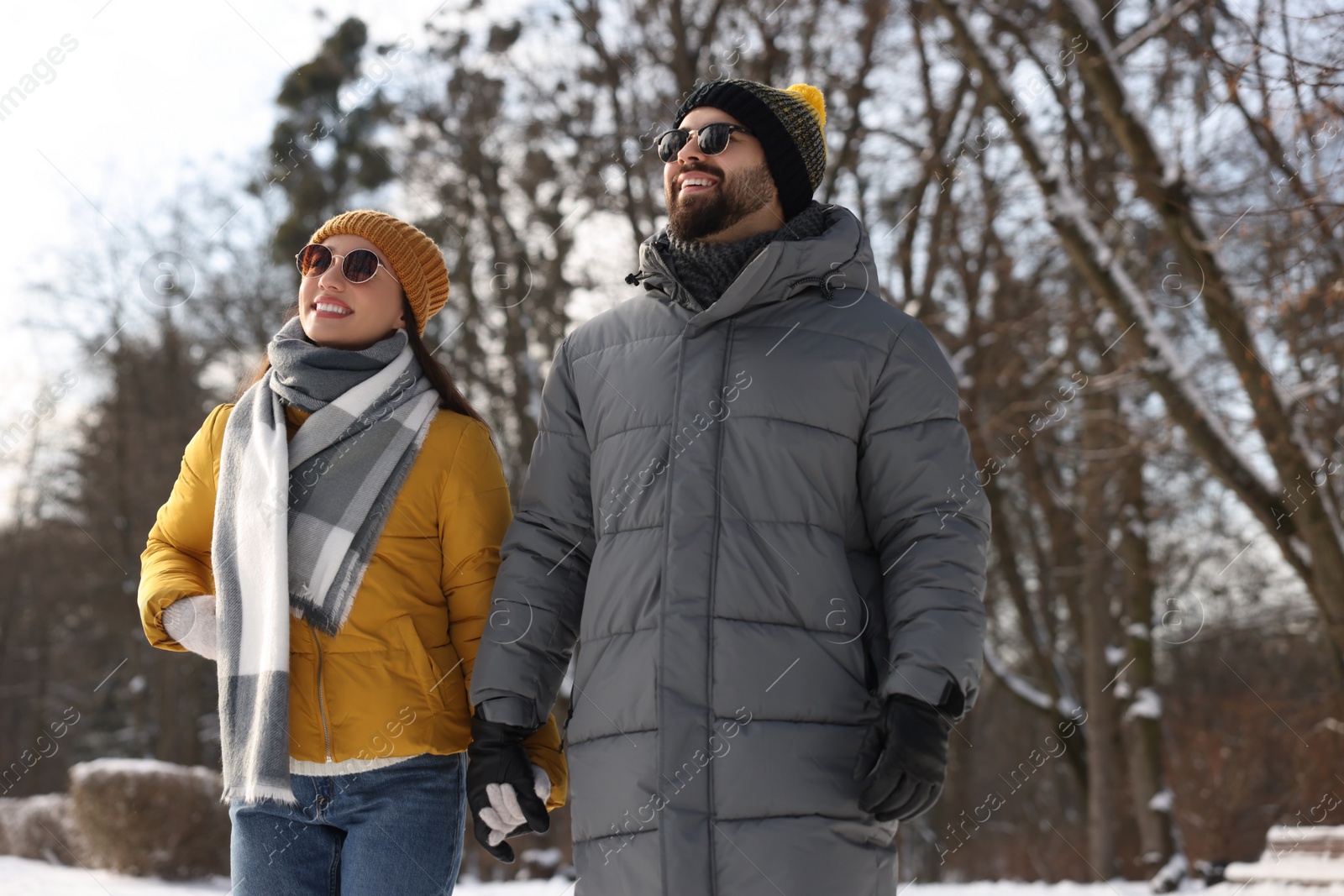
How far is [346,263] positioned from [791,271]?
40.6 inches

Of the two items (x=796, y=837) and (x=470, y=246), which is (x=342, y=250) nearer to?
(x=796, y=837)

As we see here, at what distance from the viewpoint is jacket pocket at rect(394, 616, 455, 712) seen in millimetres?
2412

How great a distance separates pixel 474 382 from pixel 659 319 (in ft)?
40.6

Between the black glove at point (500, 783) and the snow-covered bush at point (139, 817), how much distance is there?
837cm

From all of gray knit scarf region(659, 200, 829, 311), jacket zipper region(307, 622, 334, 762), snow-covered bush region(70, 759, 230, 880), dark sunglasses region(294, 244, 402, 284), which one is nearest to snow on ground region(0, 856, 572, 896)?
snow-covered bush region(70, 759, 230, 880)

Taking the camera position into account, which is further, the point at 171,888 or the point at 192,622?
the point at 171,888

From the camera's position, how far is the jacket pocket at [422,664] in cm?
241

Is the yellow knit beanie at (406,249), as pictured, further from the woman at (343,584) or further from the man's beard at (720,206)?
the man's beard at (720,206)

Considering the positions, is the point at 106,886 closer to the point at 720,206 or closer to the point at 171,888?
the point at 171,888

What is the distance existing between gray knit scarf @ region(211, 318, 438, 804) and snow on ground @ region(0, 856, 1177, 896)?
5.42 meters

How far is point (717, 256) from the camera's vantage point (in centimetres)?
265

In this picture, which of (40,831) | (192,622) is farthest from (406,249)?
(40,831)

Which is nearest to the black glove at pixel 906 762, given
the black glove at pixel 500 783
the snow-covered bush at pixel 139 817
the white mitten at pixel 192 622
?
the black glove at pixel 500 783

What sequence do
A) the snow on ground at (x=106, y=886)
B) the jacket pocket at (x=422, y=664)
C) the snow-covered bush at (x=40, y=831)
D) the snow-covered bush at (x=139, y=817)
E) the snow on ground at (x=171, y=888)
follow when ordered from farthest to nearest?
the snow-covered bush at (x=40, y=831) < the snow-covered bush at (x=139, y=817) < the snow on ground at (x=106, y=886) < the snow on ground at (x=171, y=888) < the jacket pocket at (x=422, y=664)
